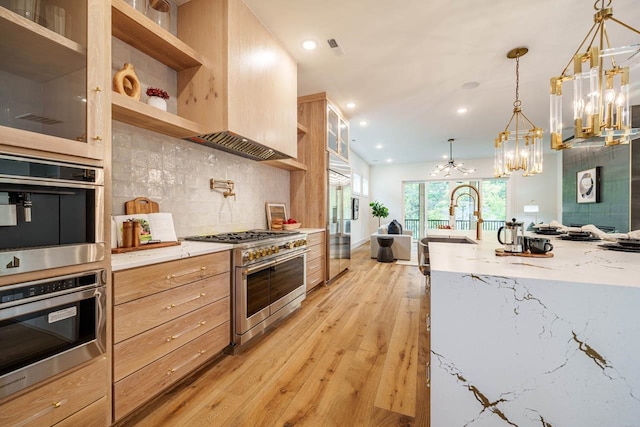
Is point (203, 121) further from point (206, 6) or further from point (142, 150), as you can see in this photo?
point (206, 6)

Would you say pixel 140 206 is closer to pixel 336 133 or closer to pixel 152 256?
pixel 152 256

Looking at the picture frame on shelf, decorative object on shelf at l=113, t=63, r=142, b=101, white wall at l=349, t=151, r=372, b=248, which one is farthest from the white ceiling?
white wall at l=349, t=151, r=372, b=248

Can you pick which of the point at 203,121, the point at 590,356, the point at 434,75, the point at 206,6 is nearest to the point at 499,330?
the point at 590,356

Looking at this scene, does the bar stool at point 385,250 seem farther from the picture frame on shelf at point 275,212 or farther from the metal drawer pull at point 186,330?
the metal drawer pull at point 186,330

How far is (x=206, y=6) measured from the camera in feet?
6.92

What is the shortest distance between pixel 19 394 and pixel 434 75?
420 cm

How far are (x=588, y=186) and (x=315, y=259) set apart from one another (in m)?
5.84

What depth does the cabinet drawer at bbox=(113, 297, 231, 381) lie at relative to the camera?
133 cm

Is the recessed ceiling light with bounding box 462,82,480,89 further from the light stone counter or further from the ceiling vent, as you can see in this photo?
the light stone counter

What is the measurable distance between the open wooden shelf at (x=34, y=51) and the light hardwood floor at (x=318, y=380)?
A: 69.6 inches

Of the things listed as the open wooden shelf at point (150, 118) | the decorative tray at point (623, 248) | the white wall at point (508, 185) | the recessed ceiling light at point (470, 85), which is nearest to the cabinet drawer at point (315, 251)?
the open wooden shelf at point (150, 118)

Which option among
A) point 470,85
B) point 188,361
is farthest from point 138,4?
point 470,85

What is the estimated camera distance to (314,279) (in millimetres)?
3596

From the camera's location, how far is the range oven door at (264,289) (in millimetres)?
2076
